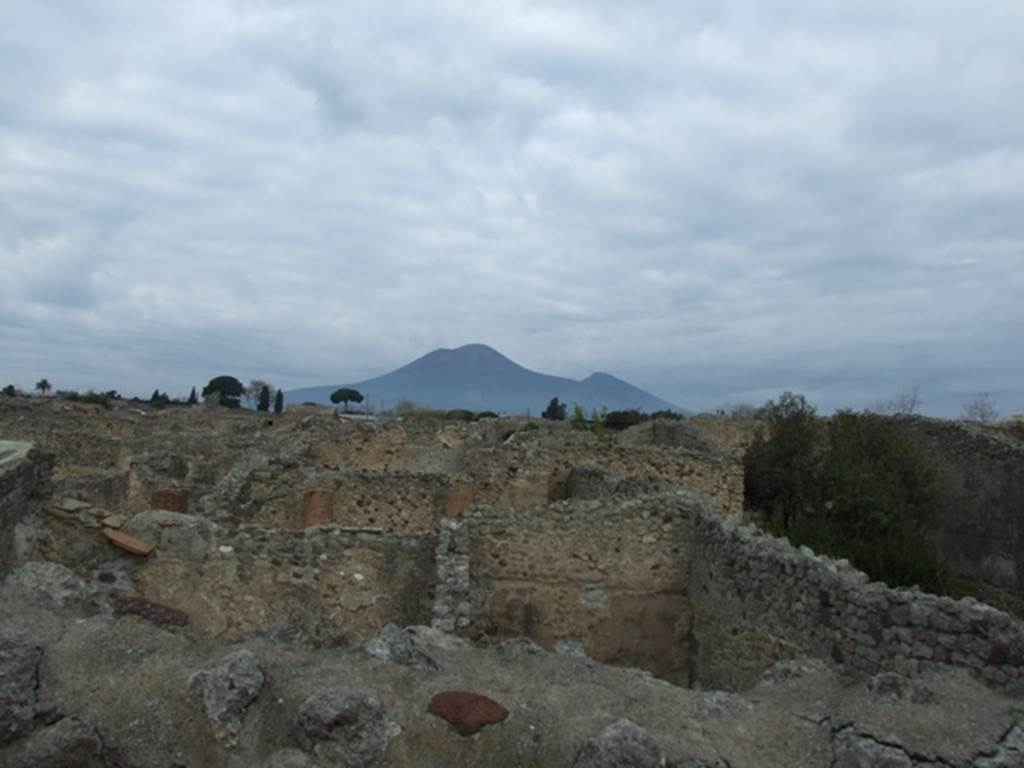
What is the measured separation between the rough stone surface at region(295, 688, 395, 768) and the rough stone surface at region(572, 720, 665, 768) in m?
1.03

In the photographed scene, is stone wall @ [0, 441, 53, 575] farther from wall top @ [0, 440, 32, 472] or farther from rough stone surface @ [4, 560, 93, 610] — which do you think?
rough stone surface @ [4, 560, 93, 610]

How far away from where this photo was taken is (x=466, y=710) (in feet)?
14.2

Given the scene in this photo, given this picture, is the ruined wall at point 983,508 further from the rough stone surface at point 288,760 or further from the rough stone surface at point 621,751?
the rough stone surface at point 288,760

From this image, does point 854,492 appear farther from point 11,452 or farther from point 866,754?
point 11,452

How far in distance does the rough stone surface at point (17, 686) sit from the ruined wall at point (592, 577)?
555 centimetres

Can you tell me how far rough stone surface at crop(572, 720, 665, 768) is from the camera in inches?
158

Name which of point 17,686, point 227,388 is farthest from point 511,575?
point 227,388

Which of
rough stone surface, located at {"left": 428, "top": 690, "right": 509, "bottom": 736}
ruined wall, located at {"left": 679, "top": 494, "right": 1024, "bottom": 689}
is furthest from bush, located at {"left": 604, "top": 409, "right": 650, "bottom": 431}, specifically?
rough stone surface, located at {"left": 428, "top": 690, "right": 509, "bottom": 736}

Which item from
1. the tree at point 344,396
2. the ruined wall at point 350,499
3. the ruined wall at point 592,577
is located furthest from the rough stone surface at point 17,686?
the tree at point 344,396

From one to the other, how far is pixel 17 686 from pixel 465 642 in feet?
8.94

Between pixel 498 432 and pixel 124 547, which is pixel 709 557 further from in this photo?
pixel 498 432

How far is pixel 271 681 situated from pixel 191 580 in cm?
358

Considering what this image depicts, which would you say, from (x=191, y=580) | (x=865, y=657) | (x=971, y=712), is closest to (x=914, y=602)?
(x=865, y=657)

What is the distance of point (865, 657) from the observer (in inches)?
244
